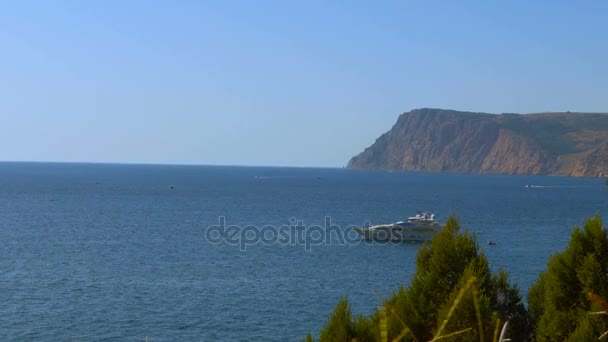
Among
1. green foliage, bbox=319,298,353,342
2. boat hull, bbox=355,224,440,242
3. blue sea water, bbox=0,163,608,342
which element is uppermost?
green foliage, bbox=319,298,353,342

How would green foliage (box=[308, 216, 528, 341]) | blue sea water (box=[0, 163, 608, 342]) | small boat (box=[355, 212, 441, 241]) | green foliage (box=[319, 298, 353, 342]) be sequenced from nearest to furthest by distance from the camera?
green foliage (box=[319, 298, 353, 342])
green foliage (box=[308, 216, 528, 341])
blue sea water (box=[0, 163, 608, 342])
small boat (box=[355, 212, 441, 241])

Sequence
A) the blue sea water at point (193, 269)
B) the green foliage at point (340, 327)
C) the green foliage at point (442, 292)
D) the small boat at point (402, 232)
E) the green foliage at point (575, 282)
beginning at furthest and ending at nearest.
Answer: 1. the small boat at point (402, 232)
2. the blue sea water at point (193, 269)
3. the green foliage at point (575, 282)
4. the green foliage at point (442, 292)
5. the green foliage at point (340, 327)

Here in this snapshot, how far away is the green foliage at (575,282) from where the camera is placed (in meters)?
16.6

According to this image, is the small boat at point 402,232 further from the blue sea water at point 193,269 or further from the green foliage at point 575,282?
the green foliage at point 575,282

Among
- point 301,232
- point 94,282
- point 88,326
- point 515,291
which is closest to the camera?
point 515,291

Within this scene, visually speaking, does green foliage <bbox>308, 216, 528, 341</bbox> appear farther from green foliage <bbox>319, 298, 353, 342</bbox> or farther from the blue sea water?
the blue sea water

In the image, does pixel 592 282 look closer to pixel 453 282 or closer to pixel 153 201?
pixel 453 282

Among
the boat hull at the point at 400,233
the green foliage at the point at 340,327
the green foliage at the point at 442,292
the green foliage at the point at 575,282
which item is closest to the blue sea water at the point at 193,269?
the boat hull at the point at 400,233

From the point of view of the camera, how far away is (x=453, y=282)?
18016 millimetres

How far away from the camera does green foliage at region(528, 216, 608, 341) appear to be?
1662 cm

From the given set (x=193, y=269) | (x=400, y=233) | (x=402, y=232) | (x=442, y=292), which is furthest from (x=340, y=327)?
(x=402, y=232)

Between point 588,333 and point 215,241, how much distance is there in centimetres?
5216

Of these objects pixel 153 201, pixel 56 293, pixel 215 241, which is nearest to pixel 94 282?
pixel 56 293

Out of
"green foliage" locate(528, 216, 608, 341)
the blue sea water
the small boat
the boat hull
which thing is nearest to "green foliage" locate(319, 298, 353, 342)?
"green foliage" locate(528, 216, 608, 341)
